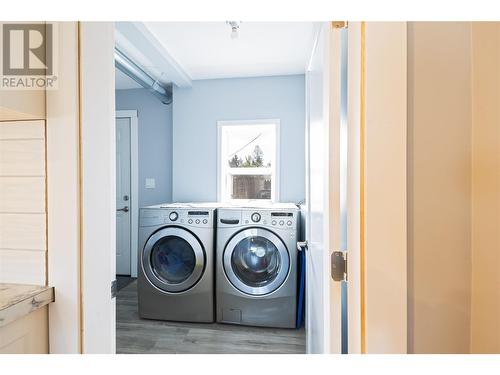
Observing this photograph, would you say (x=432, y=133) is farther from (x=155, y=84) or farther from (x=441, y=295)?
(x=155, y=84)

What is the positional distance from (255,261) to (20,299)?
1.91 m

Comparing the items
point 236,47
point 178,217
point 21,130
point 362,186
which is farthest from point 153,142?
point 362,186

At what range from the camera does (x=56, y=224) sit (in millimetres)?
829

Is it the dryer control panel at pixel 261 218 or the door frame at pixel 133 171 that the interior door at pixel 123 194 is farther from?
the dryer control panel at pixel 261 218

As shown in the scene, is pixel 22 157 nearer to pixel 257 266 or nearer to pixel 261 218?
pixel 261 218

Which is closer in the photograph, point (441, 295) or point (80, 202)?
point (441, 295)

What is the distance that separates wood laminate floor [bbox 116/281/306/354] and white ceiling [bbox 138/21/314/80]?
225 centimetres

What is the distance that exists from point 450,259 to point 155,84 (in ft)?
10.6

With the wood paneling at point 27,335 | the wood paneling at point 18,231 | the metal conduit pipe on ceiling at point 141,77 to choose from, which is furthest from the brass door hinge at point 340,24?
the metal conduit pipe on ceiling at point 141,77

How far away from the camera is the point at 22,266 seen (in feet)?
2.77

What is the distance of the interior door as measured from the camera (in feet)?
11.8

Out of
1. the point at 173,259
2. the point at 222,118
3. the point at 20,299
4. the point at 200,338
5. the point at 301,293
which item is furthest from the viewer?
the point at 222,118
